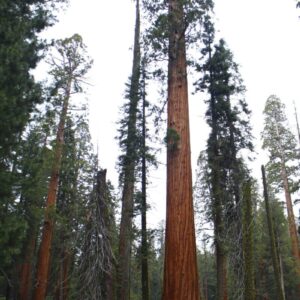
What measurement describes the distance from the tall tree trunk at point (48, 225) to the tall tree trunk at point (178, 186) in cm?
960

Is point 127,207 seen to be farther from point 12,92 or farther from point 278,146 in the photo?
point 278,146

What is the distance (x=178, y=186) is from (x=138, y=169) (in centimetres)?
1072

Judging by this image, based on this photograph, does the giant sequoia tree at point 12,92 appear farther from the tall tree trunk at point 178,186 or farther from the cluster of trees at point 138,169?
the tall tree trunk at point 178,186

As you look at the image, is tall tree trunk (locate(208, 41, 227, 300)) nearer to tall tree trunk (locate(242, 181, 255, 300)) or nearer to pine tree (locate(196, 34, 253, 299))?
pine tree (locate(196, 34, 253, 299))

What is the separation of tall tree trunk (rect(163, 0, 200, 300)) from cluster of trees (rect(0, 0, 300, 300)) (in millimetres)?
19

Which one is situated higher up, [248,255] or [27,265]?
[27,265]

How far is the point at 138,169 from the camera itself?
17.3 metres

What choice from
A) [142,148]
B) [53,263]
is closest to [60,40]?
[142,148]

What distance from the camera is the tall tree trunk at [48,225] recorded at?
1468 centimetres

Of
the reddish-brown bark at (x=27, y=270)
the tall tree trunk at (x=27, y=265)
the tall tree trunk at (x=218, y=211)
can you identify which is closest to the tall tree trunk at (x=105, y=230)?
the tall tree trunk at (x=218, y=211)

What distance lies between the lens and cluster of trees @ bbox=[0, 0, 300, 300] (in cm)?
726

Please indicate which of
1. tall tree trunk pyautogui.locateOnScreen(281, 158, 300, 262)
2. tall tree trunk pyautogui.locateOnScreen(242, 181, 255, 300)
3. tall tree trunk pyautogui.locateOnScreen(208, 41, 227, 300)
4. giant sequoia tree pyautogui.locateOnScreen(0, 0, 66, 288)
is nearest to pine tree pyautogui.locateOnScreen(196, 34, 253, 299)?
tall tree trunk pyautogui.locateOnScreen(208, 41, 227, 300)

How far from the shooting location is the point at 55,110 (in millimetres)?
16969

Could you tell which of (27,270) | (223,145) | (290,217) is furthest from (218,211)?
(27,270)
